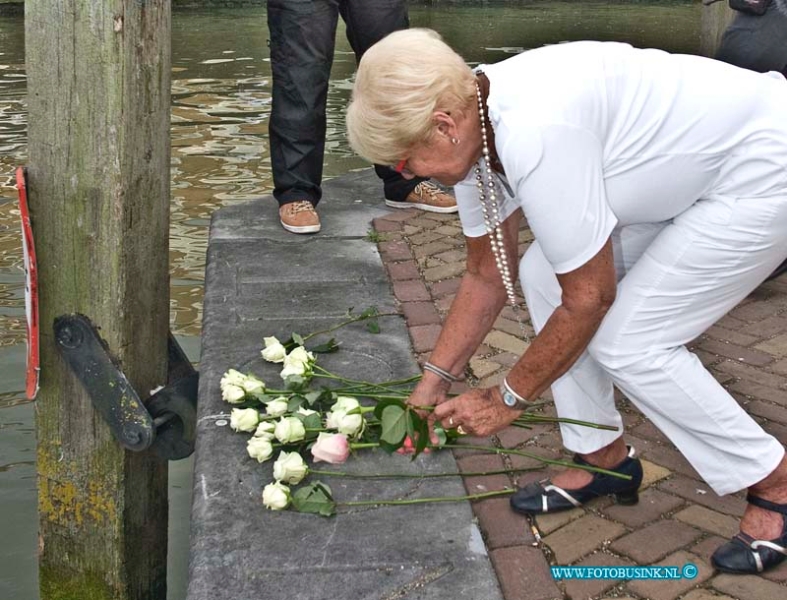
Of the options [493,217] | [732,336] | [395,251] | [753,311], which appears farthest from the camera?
[395,251]

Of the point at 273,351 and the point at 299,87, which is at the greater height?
the point at 299,87

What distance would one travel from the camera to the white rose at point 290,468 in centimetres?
306

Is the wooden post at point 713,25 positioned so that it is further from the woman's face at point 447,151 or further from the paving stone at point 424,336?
the woman's face at point 447,151

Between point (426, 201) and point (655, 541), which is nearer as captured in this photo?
point (655, 541)

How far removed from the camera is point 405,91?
2545mm

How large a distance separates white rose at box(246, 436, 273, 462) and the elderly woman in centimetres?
54

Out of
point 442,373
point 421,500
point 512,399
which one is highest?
point 512,399

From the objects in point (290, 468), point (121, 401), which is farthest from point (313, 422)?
point (121, 401)

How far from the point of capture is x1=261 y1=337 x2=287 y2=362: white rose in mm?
3766

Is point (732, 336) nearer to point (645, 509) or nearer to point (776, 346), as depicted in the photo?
point (776, 346)

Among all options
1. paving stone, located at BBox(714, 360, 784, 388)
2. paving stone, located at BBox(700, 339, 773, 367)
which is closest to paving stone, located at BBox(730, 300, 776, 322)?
paving stone, located at BBox(700, 339, 773, 367)

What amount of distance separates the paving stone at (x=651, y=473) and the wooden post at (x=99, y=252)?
150cm

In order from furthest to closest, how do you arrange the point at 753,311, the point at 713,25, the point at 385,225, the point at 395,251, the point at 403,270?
the point at 713,25 → the point at 385,225 → the point at 395,251 → the point at 403,270 → the point at 753,311

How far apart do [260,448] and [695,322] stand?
118cm
